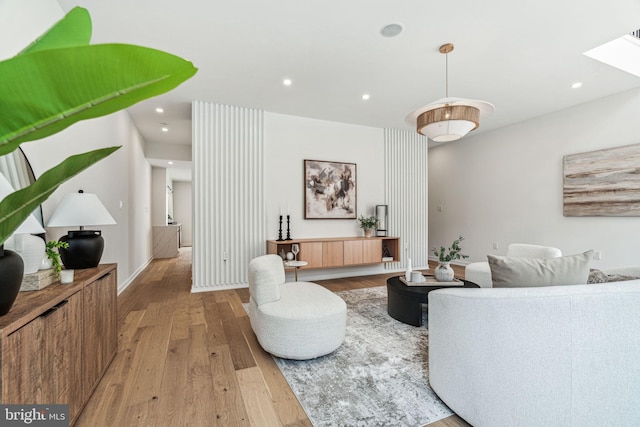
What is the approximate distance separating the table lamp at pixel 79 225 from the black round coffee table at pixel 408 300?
8.42ft

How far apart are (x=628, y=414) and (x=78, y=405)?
2.63 m

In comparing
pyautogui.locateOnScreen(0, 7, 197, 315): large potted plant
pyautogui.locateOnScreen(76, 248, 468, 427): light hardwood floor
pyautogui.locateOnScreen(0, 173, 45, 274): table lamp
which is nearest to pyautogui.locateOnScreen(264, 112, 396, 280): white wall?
pyautogui.locateOnScreen(76, 248, 468, 427): light hardwood floor

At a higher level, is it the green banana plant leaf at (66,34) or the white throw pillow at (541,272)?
the green banana plant leaf at (66,34)

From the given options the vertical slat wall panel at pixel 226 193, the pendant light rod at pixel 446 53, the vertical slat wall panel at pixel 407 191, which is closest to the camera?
the pendant light rod at pixel 446 53

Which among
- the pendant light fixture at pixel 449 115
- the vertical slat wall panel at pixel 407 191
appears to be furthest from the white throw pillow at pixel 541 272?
the vertical slat wall panel at pixel 407 191

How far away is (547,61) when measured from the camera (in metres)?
3.08

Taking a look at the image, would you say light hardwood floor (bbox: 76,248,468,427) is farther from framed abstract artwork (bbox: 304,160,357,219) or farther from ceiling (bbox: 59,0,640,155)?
ceiling (bbox: 59,0,640,155)

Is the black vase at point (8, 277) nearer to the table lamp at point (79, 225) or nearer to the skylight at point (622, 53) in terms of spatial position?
the table lamp at point (79, 225)

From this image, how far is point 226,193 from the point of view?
13.8ft

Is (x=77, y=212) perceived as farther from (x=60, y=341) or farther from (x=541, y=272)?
(x=541, y=272)

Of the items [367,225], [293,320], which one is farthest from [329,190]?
[293,320]

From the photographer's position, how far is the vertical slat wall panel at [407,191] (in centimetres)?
543

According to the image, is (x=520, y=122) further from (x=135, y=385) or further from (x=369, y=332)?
(x=135, y=385)

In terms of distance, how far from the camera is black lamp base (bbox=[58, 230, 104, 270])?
1.88m
